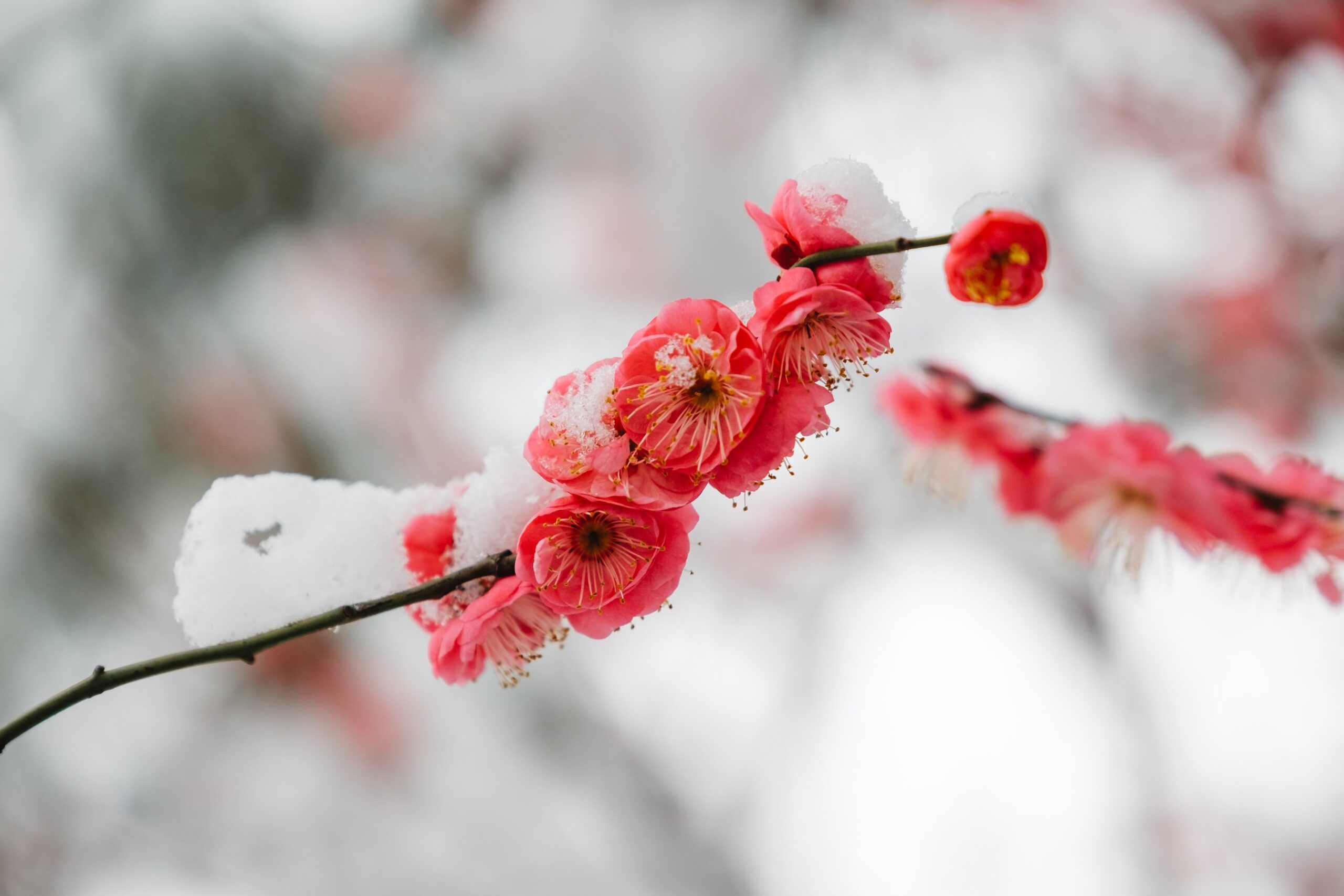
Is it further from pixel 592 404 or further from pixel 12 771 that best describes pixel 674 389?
pixel 12 771

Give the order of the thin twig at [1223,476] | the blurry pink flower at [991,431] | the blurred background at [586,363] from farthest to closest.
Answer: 1. the blurred background at [586,363]
2. the blurry pink flower at [991,431]
3. the thin twig at [1223,476]

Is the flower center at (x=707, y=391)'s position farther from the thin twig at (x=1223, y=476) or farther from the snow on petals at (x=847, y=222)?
the thin twig at (x=1223, y=476)

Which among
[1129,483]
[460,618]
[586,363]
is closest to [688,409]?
[460,618]

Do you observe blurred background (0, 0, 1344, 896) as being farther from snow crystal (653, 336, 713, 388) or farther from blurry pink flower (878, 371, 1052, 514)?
snow crystal (653, 336, 713, 388)

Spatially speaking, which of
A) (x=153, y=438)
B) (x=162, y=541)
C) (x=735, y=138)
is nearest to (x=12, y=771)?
(x=162, y=541)

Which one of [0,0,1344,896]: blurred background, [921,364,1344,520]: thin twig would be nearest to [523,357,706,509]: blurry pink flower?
[921,364,1344,520]: thin twig

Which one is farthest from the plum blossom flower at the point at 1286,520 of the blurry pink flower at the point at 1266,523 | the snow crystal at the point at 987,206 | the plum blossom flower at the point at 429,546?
the plum blossom flower at the point at 429,546

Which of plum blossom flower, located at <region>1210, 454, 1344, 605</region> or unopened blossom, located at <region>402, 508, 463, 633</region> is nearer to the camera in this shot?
unopened blossom, located at <region>402, 508, 463, 633</region>

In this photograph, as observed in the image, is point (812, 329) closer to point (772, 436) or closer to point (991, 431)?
point (772, 436)
